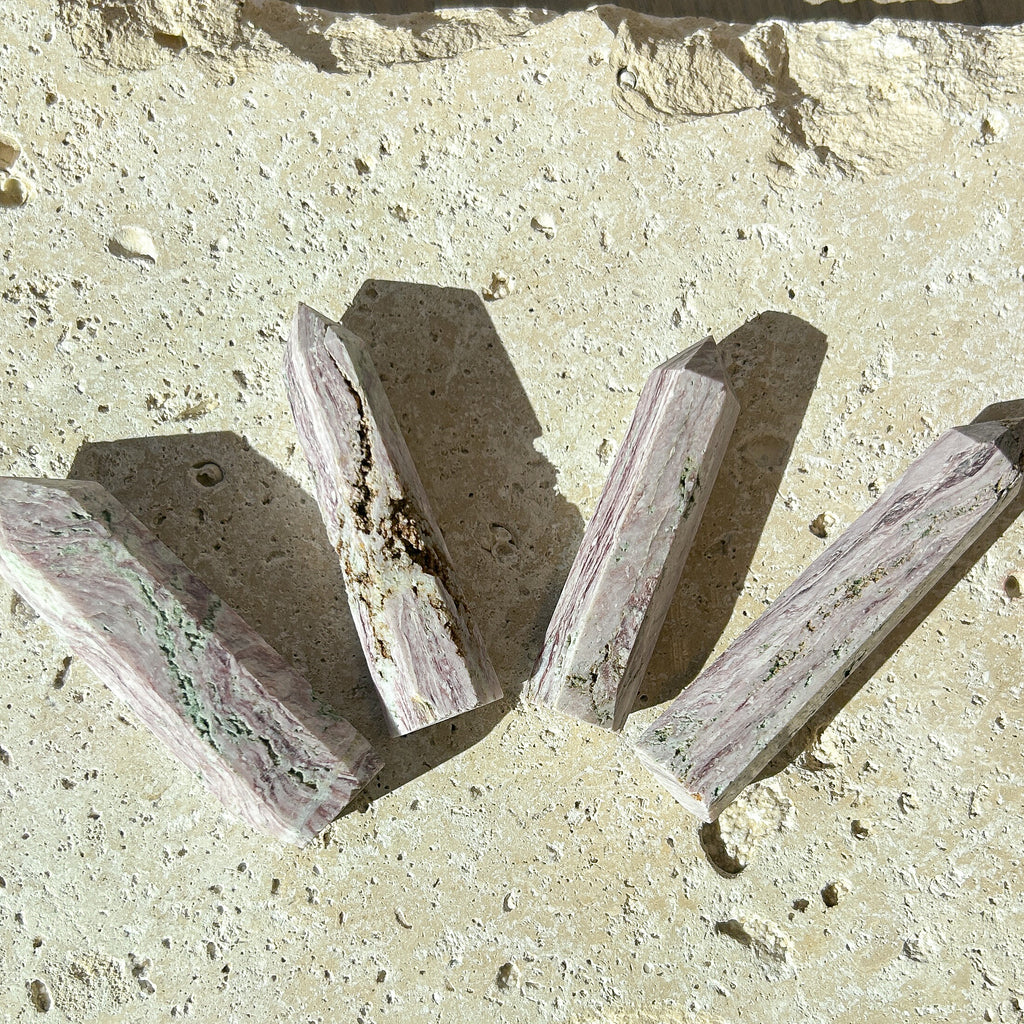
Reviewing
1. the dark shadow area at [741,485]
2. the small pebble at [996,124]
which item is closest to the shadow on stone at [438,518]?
the dark shadow area at [741,485]

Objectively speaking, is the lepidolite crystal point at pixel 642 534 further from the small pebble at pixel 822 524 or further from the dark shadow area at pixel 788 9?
the dark shadow area at pixel 788 9

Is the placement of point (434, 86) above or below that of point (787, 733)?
above

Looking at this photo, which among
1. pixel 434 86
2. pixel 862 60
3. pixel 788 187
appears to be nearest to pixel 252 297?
pixel 434 86

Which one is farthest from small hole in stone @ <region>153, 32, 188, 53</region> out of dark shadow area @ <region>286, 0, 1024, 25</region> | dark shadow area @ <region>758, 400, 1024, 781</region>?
dark shadow area @ <region>758, 400, 1024, 781</region>

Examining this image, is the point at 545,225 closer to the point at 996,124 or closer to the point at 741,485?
the point at 741,485

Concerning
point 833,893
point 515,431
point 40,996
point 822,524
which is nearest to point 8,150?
point 515,431

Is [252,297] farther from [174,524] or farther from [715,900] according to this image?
[715,900]
